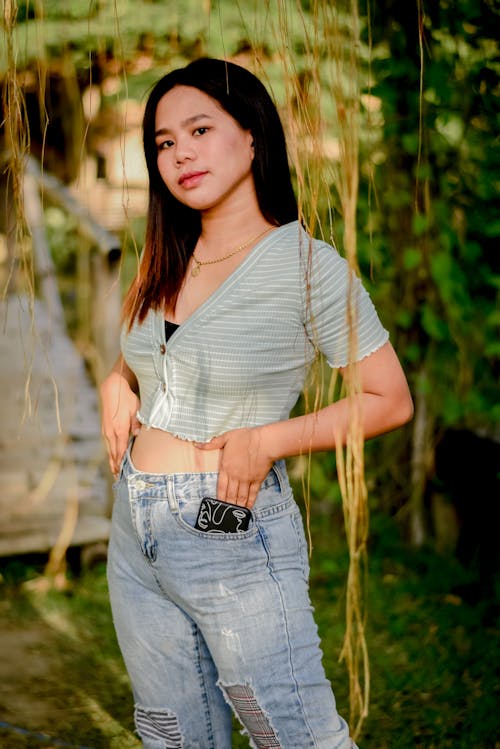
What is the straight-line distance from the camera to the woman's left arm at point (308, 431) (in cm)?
143

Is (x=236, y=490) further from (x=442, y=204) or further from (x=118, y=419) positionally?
(x=442, y=204)

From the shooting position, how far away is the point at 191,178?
60.4 inches

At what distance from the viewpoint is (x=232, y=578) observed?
57.2 inches

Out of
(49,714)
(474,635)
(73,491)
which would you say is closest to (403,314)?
(474,635)

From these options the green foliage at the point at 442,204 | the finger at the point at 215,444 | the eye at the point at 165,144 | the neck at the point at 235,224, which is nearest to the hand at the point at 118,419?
the finger at the point at 215,444

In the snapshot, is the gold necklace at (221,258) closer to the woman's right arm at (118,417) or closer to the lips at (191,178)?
the lips at (191,178)

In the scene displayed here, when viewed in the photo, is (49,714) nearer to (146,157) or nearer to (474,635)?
(474,635)

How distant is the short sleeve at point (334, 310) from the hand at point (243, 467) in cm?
18

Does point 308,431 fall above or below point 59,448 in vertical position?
above

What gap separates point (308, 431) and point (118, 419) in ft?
1.45

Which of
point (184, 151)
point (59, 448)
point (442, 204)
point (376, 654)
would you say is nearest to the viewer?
point (184, 151)

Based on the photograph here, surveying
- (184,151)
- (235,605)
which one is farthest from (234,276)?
(235,605)

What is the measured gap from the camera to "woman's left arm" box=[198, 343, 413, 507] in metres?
1.43

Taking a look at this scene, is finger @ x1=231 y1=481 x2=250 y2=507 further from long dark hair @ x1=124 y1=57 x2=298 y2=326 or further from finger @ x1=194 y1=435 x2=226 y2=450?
long dark hair @ x1=124 y1=57 x2=298 y2=326
